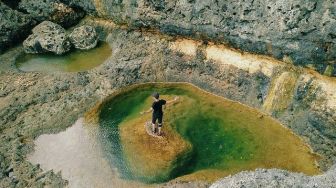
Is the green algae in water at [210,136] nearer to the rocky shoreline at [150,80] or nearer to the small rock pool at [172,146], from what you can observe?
the small rock pool at [172,146]

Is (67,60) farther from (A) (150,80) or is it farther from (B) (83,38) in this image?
(A) (150,80)

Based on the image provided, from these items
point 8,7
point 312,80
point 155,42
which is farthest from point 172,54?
point 8,7

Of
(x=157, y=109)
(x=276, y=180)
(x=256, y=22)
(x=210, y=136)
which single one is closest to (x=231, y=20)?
(x=256, y=22)

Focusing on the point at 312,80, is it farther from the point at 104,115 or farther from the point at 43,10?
the point at 43,10

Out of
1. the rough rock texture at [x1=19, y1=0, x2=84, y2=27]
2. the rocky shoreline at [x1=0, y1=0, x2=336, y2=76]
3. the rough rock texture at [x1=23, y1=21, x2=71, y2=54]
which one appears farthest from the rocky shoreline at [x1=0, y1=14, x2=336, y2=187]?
the rough rock texture at [x1=19, y1=0, x2=84, y2=27]

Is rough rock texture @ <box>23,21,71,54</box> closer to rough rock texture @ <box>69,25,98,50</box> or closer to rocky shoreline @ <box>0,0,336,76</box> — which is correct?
rough rock texture @ <box>69,25,98,50</box>

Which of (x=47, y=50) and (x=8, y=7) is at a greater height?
(x=8, y=7)

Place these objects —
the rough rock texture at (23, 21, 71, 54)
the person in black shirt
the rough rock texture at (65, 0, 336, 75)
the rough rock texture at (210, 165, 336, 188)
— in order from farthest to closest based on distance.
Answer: the rough rock texture at (23, 21, 71, 54)
the rough rock texture at (65, 0, 336, 75)
the person in black shirt
the rough rock texture at (210, 165, 336, 188)
